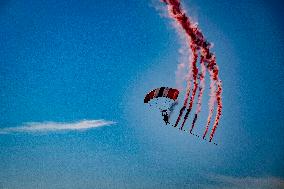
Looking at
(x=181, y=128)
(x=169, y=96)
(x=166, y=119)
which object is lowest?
(x=181, y=128)

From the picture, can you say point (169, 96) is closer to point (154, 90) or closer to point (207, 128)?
point (154, 90)

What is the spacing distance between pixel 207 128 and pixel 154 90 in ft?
25.6

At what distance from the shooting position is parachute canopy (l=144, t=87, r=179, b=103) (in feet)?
119

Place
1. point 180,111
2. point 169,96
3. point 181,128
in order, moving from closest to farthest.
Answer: point 181,128
point 180,111
point 169,96

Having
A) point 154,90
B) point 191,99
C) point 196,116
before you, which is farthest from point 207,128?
point 154,90

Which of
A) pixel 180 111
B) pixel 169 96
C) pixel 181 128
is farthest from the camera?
pixel 169 96

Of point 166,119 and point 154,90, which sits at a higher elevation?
point 154,90

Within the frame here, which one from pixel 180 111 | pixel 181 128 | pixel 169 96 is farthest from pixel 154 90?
pixel 181 128

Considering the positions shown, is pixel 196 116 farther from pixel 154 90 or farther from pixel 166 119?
pixel 154 90

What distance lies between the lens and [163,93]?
121 ft

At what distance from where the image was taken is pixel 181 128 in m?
27.7

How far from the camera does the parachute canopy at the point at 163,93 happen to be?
36188mm

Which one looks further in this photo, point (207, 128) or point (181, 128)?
point (207, 128)

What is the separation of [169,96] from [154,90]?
2.33 meters
